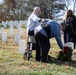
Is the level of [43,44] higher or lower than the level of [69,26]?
lower

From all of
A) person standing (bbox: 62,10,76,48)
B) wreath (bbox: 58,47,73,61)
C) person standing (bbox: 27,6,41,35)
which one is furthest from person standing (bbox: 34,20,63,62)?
person standing (bbox: 62,10,76,48)

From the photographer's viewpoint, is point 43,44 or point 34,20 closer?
point 43,44

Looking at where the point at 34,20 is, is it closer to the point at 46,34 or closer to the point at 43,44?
the point at 46,34

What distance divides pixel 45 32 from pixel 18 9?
48735 millimetres

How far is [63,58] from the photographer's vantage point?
11047 mm

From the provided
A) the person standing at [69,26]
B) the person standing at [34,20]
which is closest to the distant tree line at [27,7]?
the person standing at [69,26]

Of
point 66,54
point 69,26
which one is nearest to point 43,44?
point 66,54

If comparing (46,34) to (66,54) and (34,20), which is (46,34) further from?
(66,54)

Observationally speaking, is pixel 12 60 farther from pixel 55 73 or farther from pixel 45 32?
pixel 55 73

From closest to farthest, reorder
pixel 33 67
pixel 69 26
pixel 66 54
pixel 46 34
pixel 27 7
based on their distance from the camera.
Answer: pixel 33 67 < pixel 46 34 < pixel 66 54 < pixel 69 26 < pixel 27 7

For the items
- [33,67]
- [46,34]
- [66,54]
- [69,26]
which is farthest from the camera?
[69,26]

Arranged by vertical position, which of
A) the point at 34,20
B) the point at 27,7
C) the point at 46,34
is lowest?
the point at 46,34

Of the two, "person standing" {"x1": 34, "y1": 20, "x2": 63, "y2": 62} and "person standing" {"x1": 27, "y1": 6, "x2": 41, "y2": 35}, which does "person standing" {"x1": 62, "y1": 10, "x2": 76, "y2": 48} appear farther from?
"person standing" {"x1": 34, "y1": 20, "x2": 63, "y2": 62}

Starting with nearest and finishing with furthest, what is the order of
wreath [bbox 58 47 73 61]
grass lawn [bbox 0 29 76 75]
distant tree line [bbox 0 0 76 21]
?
1. grass lawn [bbox 0 29 76 75]
2. wreath [bbox 58 47 73 61]
3. distant tree line [bbox 0 0 76 21]
